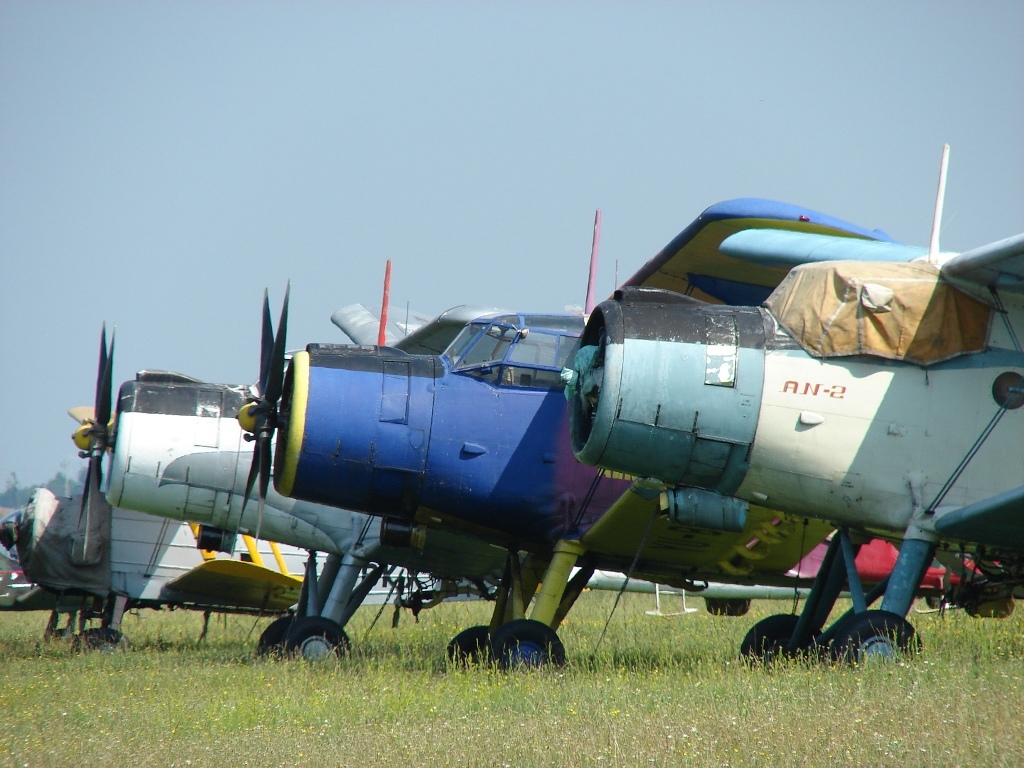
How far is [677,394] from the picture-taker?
7824 mm

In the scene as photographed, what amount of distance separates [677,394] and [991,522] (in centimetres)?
210

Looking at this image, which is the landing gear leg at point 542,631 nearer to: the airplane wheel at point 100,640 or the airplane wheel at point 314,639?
the airplane wheel at point 314,639

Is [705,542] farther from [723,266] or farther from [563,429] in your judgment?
[723,266]

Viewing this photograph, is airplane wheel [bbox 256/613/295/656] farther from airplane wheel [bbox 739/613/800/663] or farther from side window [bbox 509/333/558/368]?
airplane wheel [bbox 739/613/800/663]

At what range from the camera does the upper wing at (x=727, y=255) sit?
1048cm

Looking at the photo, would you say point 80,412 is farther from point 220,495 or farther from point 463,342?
point 463,342

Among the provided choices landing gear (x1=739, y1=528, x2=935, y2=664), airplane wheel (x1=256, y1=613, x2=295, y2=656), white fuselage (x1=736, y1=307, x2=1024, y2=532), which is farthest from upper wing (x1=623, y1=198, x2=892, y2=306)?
airplane wheel (x1=256, y1=613, x2=295, y2=656)

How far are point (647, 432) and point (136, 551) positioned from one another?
9.30 metres

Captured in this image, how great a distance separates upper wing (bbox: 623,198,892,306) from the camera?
34.4 ft

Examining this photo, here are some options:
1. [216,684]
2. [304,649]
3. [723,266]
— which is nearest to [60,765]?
[216,684]

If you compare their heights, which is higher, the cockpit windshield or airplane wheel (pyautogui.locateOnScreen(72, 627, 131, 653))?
the cockpit windshield

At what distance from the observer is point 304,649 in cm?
1075

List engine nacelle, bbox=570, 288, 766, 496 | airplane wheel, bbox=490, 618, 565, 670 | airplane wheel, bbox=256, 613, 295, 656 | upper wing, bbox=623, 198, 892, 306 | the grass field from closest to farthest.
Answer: the grass field → engine nacelle, bbox=570, 288, 766, 496 → airplane wheel, bbox=490, 618, 565, 670 → upper wing, bbox=623, 198, 892, 306 → airplane wheel, bbox=256, 613, 295, 656

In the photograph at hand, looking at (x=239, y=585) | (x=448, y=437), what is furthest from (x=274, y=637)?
(x=448, y=437)
